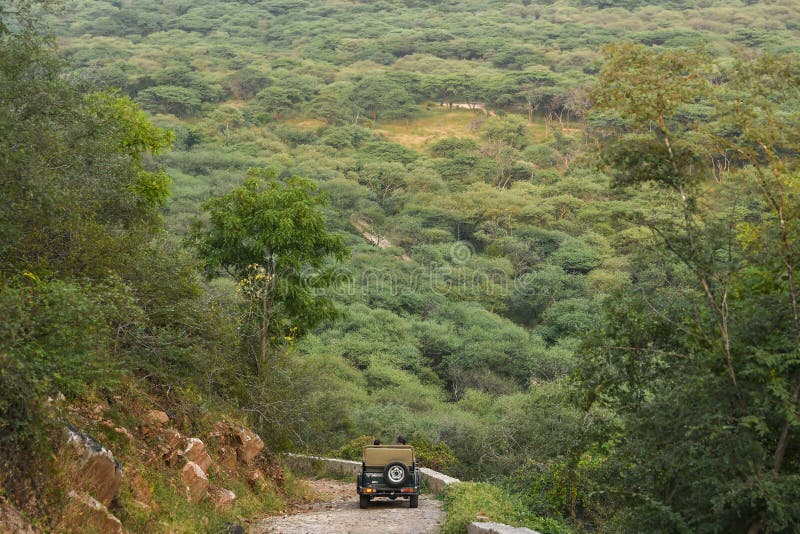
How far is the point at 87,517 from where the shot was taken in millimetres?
7062

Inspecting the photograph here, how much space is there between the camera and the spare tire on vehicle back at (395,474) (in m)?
13.4

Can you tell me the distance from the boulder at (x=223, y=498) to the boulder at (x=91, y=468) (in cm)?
260

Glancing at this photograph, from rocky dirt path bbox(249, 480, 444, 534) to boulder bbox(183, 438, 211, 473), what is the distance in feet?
3.53

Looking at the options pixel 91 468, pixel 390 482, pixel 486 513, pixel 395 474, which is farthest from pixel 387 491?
pixel 91 468

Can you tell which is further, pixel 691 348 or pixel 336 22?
pixel 336 22

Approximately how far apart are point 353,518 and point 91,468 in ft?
16.9

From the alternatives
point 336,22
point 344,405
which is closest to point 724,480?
point 344,405

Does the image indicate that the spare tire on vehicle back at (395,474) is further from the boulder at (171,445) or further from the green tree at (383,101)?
the green tree at (383,101)

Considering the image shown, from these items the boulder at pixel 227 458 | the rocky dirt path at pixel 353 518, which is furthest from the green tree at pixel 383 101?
the boulder at pixel 227 458

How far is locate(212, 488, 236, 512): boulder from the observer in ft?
34.0

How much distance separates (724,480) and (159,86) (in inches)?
3878

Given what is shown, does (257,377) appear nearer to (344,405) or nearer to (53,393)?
(53,393)

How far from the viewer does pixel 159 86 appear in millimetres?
97188

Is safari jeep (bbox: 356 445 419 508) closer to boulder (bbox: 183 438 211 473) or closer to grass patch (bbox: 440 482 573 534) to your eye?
grass patch (bbox: 440 482 573 534)
